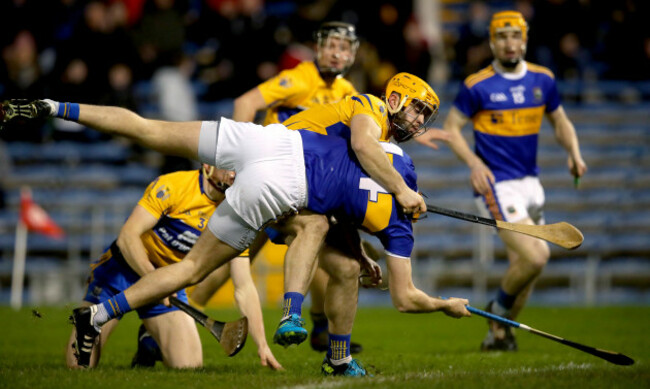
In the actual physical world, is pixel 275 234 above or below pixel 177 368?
above

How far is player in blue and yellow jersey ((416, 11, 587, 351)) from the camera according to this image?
8.35 metres

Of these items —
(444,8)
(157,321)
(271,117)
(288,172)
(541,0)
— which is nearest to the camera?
(288,172)

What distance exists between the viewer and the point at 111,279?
22.4ft

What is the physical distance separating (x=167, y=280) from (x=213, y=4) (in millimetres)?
11583


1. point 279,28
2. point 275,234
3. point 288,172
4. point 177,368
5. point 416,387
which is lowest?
point 177,368

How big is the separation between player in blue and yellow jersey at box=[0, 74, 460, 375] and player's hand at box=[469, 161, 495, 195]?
2.46 metres

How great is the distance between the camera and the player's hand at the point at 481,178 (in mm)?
8312

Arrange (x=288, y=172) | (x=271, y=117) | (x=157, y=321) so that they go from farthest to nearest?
(x=271, y=117) < (x=157, y=321) < (x=288, y=172)

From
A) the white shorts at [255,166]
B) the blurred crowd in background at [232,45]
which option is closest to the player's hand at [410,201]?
the white shorts at [255,166]

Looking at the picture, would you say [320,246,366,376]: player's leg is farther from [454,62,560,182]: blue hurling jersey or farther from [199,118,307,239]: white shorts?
[454,62,560,182]: blue hurling jersey

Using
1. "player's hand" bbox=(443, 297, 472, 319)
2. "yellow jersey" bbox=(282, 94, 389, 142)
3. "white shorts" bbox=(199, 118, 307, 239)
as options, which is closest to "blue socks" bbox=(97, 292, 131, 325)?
"white shorts" bbox=(199, 118, 307, 239)

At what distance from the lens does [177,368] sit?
21.4ft

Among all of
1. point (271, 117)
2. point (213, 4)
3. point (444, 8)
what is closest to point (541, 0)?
point (444, 8)

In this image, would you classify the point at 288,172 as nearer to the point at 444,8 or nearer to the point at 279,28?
the point at 279,28
